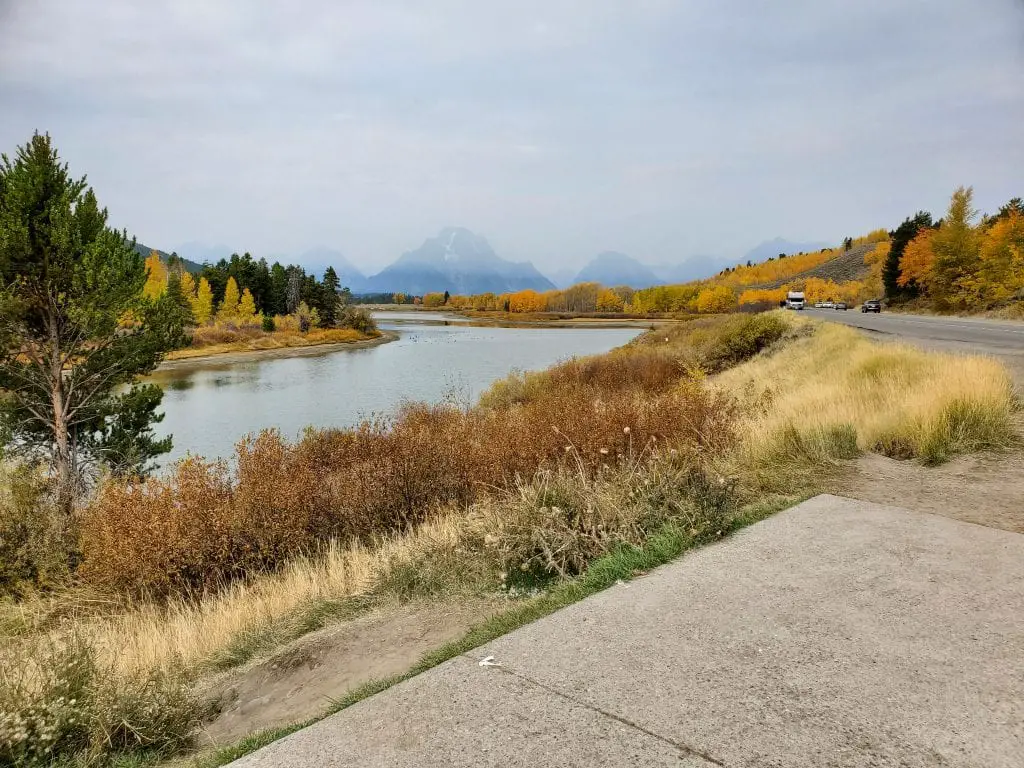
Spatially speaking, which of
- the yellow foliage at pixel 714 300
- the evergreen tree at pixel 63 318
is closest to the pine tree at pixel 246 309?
the evergreen tree at pixel 63 318

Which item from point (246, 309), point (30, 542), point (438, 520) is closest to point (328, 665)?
point (438, 520)

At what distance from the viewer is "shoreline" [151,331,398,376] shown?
59.6 metres

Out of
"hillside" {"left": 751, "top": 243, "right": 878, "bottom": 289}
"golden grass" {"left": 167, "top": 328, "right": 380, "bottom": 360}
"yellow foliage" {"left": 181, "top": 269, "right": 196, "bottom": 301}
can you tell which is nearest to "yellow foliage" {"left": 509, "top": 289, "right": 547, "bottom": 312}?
"hillside" {"left": 751, "top": 243, "right": 878, "bottom": 289}

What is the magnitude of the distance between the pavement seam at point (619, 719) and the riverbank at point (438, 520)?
29.2 inches

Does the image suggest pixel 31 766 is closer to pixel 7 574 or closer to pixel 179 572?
pixel 179 572

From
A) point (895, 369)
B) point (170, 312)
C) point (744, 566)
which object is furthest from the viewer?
point (170, 312)

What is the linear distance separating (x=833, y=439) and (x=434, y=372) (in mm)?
39225

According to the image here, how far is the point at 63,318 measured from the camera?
16156mm

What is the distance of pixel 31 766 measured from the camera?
10.9 feet

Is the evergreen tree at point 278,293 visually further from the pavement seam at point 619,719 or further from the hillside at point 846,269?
the hillside at point 846,269

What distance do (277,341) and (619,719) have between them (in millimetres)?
84033

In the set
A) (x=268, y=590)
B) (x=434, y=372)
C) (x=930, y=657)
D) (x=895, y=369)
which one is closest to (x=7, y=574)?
(x=268, y=590)

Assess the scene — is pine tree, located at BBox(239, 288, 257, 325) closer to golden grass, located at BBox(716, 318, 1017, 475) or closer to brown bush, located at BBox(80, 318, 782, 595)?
brown bush, located at BBox(80, 318, 782, 595)

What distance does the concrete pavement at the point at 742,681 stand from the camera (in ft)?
8.04
